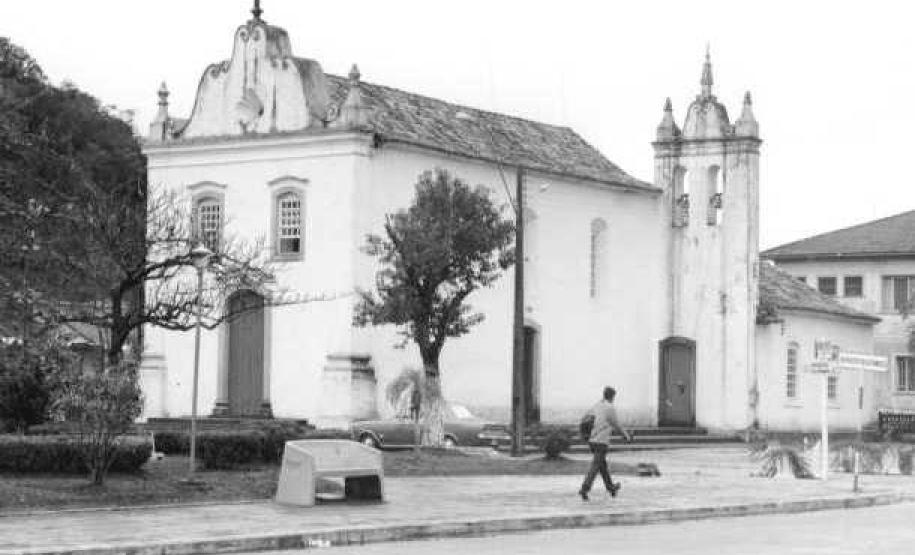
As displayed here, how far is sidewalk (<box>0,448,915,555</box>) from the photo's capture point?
1906 centimetres

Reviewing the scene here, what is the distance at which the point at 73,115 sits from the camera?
60.7 m

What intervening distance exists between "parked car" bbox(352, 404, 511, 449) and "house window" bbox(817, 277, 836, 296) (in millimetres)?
33241

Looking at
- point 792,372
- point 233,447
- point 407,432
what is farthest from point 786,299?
point 233,447

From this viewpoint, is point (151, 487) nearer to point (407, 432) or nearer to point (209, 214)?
point (407, 432)

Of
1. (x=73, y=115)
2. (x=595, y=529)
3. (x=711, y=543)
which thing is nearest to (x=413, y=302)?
(x=595, y=529)

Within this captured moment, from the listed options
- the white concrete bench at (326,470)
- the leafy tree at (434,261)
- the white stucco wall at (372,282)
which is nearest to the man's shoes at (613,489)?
the white concrete bench at (326,470)

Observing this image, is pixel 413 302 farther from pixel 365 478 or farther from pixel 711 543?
pixel 711 543

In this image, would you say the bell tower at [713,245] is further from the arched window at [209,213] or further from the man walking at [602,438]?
the man walking at [602,438]

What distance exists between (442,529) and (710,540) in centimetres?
308

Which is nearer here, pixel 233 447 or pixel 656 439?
pixel 233 447

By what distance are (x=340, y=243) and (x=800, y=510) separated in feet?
61.1

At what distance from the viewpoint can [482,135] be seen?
4903 cm

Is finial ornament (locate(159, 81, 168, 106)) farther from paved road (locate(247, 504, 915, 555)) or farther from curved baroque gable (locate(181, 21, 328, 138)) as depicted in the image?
paved road (locate(247, 504, 915, 555))

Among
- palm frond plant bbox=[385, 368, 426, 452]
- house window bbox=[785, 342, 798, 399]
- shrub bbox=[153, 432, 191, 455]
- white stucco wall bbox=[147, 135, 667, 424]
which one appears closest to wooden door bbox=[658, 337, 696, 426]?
white stucco wall bbox=[147, 135, 667, 424]
